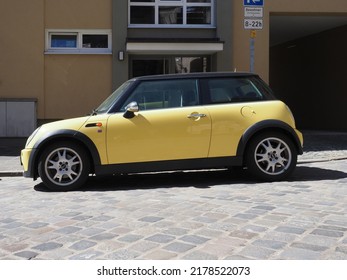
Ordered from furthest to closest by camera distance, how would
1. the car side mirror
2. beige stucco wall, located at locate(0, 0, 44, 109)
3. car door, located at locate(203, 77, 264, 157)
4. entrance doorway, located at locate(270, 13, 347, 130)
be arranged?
entrance doorway, located at locate(270, 13, 347, 130) → beige stucco wall, located at locate(0, 0, 44, 109) → car door, located at locate(203, 77, 264, 157) → the car side mirror

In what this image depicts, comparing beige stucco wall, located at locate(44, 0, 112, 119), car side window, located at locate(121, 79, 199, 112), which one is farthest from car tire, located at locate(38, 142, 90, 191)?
beige stucco wall, located at locate(44, 0, 112, 119)

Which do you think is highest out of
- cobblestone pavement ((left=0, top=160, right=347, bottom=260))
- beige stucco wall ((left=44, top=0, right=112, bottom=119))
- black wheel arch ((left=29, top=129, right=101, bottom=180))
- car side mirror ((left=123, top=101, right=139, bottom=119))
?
beige stucco wall ((left=44, top=0, right=112, bottom=119))

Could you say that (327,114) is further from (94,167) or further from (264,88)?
(94,167)

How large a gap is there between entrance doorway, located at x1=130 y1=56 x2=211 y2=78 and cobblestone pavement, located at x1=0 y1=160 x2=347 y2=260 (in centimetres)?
676

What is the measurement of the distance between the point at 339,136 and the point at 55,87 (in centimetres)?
847

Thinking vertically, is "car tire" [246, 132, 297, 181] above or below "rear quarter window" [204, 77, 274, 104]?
below

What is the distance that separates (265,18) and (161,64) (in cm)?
326

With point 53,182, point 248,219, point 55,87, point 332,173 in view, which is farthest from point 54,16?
point 248,219

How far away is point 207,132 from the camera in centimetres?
702

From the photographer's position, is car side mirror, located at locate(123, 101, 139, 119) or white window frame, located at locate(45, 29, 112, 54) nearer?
car side mirror, located at locate(123, 101, 139, 119)

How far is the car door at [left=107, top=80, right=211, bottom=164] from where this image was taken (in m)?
6.86

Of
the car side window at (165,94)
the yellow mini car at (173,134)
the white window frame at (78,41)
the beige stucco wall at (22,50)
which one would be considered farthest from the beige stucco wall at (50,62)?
the car side window at (165,94)

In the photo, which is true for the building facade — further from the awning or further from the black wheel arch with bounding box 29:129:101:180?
the black wheel arch with bounding box 29:129:101:180

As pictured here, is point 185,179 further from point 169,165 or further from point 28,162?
point 28,162
